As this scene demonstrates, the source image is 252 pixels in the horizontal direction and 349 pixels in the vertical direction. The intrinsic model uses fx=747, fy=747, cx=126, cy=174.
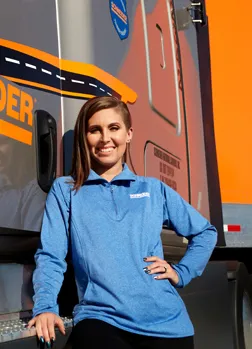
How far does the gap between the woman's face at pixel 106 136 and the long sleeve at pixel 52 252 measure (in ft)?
0.52

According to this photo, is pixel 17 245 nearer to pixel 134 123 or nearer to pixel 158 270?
pixel 158 270

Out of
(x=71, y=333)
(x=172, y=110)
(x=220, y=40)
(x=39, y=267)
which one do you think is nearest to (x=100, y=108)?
(x=39, y=267)

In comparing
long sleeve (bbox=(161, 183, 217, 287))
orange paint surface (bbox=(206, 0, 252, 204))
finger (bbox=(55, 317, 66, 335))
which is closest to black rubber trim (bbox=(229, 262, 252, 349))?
orange paint surface (bbox=(206, 0, 252, 204))

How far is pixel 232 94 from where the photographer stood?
4770 millimetres

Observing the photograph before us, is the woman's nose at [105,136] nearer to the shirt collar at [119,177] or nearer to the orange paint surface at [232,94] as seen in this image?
the shirt collar at [119,177]

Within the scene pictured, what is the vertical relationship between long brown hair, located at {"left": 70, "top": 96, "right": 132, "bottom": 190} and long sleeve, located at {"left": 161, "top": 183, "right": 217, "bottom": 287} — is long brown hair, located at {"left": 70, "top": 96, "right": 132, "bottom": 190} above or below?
above

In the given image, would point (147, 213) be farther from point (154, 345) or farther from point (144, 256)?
point (154, 345)

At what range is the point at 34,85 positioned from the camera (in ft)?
7.79

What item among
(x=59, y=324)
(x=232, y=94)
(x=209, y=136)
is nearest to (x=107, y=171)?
(x=59, y=324)

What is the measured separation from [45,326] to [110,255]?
32cm

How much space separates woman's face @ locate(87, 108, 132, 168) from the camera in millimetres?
2410

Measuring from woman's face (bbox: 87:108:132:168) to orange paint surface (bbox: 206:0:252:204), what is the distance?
2.23 metres

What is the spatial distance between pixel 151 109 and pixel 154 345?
1.38 metres

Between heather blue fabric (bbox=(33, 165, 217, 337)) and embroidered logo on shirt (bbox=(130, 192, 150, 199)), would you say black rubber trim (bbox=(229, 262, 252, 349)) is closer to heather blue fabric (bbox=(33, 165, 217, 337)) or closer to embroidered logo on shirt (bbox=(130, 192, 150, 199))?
heather blue fabric (bbox=(33, 165, 217, 337))
